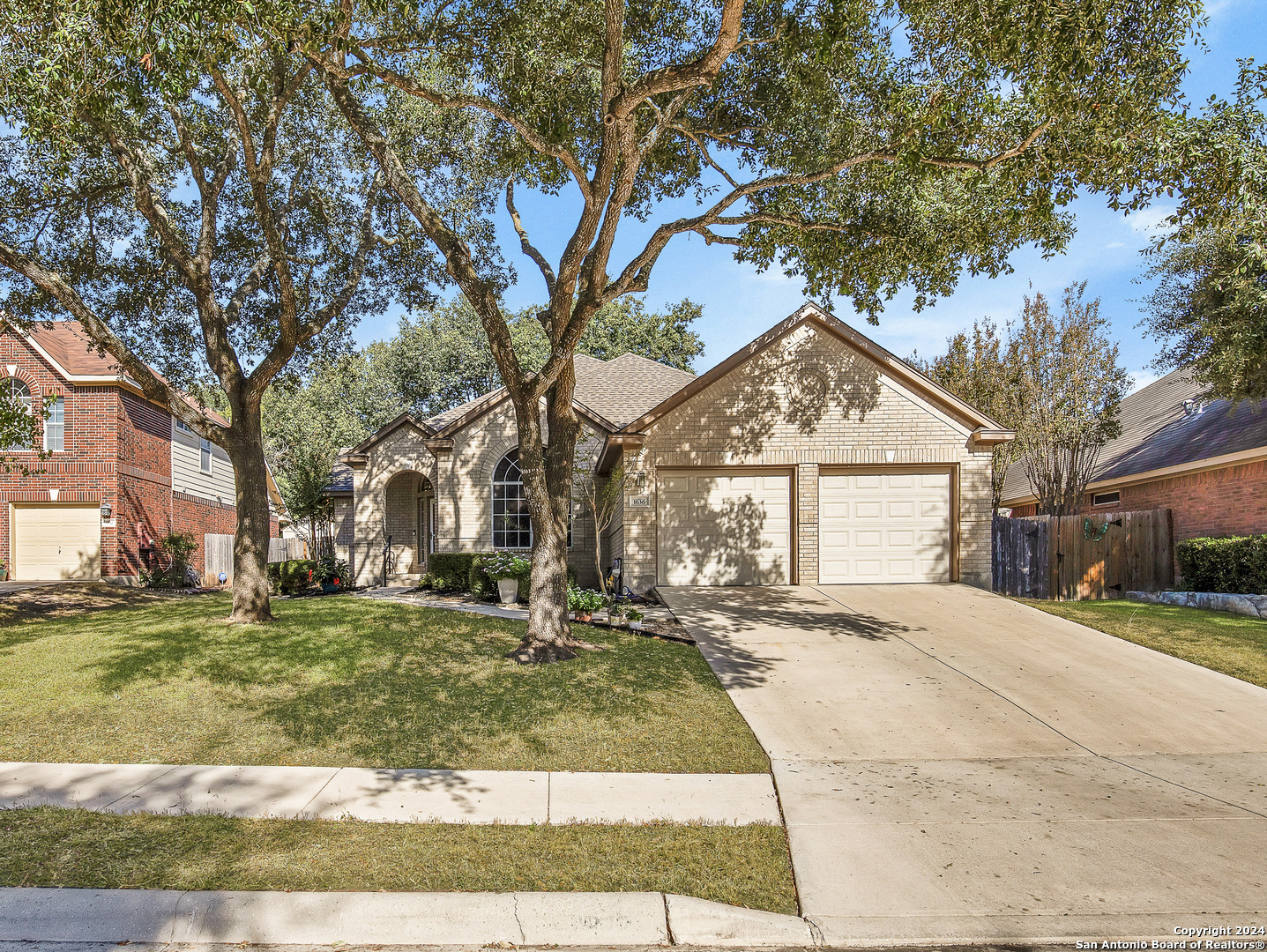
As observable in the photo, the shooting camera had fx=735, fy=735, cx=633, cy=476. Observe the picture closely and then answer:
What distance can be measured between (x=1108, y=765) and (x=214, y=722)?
830cm

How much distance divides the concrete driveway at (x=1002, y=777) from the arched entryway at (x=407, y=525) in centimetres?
1399

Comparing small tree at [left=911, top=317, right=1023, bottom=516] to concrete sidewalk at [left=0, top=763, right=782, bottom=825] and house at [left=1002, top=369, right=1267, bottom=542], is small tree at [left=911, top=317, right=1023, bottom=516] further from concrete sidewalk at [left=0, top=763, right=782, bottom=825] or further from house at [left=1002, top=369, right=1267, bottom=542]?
concrete sidewalk at [left=0, top=763, right=782, bottom=825]

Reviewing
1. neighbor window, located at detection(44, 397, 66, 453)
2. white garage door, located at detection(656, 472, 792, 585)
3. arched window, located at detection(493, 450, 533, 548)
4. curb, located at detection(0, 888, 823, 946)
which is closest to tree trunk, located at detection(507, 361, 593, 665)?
curb, located at detection(0, 888, 823, 946)

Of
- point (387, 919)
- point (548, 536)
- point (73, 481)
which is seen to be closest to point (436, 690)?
point (548, 536)

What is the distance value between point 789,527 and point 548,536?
7.63 meters

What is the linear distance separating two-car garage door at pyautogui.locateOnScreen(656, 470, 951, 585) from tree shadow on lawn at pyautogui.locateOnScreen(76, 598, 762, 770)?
5089 millimetres

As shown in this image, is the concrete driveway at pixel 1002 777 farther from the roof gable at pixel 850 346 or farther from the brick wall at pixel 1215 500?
the brick wall at pixel 1215 500

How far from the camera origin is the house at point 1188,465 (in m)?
15.7

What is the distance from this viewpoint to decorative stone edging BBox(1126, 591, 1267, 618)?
12.9 metres

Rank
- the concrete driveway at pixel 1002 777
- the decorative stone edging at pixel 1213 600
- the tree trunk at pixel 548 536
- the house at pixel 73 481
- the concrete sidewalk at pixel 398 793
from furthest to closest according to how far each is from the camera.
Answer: the house at pixel 73 481, the decorative stone edging at pixel 1213 600, the tree trunk at pixel 548 536, the concrete sidewalk at pixel 398 793, the concrete driveway at pixel 1002 777

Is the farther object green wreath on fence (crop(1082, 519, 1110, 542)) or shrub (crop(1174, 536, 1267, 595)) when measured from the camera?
green wreath on fence (crop(1082, 519, 1110, 542))

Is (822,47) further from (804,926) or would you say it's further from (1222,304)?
(1222,304)

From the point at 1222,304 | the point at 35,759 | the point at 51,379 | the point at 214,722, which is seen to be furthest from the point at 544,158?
the point at 51,379

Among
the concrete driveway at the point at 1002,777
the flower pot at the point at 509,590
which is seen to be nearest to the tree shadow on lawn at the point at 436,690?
the concrete driveway at the point at 1002,777
